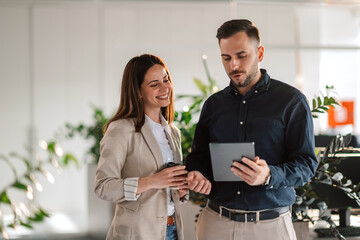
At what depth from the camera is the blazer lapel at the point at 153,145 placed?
1990mm

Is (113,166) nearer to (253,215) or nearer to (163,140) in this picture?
(163,140)

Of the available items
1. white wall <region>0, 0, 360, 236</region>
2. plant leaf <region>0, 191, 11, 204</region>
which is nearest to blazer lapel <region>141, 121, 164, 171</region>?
plant leaf <region>0, 191, 11, 204</region>

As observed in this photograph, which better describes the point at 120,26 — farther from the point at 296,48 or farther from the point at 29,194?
the point at 29,194

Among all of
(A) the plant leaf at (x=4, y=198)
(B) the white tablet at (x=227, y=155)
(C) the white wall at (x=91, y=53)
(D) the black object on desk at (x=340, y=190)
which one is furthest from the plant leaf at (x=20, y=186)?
(C) the white wall at (x=91, y=53)

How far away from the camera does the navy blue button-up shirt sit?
1835mm

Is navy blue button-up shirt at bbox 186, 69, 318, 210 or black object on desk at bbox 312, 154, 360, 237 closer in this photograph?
navy blue button-up shirt at bbox 186, 69, 318, 210

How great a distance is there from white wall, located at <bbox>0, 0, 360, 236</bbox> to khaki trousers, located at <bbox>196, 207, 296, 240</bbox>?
5193 mm

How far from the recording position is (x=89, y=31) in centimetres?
697

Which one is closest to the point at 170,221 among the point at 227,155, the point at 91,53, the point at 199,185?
the point at 199,185

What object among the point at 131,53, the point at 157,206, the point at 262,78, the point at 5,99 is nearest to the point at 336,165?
the point at 262,78

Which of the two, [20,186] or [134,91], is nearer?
[20,186]

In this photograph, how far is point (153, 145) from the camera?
2.00m

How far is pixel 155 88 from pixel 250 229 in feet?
2.22

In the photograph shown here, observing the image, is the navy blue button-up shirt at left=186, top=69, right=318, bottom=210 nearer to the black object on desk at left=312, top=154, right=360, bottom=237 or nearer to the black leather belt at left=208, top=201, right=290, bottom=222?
the black leather belt at left=208, top=201, right=290, bottom=222
